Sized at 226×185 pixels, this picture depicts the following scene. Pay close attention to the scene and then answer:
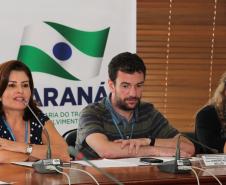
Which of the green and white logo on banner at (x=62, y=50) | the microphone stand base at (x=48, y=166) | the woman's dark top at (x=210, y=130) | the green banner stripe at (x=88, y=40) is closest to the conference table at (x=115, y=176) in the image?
the microphone stand base at (x=48, y=166)

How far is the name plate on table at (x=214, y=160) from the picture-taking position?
113 inches

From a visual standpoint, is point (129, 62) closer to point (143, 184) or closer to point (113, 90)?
point (113, 90)

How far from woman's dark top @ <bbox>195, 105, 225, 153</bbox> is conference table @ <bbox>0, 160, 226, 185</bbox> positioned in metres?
1.27

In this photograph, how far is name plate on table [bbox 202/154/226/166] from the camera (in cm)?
286

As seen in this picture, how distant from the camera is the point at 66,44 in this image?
4.16m

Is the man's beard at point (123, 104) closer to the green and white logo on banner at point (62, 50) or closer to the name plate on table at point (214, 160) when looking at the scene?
the green and white logo on banner at point (62, 50)

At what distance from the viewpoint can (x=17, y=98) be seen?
3.32 metres

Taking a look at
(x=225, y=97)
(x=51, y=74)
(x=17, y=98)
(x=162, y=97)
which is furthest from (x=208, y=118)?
(x=17, y=98)

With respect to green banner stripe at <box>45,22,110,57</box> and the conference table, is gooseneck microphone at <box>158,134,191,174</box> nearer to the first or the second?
the conference table

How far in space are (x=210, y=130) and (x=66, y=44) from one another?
118cm

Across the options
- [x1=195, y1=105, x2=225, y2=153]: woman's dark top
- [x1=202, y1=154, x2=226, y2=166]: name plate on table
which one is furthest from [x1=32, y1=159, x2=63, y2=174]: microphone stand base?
[x1=195, y1=105, x2=225, y2=153]: woman's dark top

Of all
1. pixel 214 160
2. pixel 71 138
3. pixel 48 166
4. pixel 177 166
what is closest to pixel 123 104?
pixel 71 138

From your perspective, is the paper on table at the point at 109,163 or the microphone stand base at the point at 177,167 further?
the paper on table at the point at 109,163

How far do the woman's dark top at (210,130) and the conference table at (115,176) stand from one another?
4.17 feet
